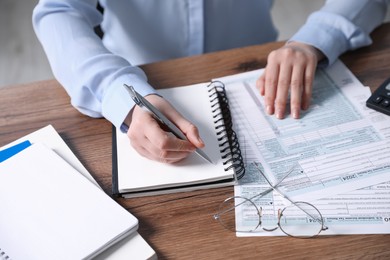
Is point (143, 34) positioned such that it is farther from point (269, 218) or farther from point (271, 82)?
point (269, 218)

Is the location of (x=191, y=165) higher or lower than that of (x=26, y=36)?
higher

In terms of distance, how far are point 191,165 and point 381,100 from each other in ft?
1.18

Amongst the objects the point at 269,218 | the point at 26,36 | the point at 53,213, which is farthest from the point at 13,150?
the point at 26,36

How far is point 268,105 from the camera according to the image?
0.85 meters

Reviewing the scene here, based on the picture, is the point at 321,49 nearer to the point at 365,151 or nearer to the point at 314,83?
the point at 314,83

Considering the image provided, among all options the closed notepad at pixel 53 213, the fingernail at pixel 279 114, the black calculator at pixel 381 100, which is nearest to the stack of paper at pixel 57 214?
the closed notepad at pixel 53 213

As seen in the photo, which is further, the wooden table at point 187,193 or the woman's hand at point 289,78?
the woman's hand at point 289,78

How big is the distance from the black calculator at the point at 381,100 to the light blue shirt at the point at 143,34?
4.9 inches

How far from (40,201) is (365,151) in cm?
50

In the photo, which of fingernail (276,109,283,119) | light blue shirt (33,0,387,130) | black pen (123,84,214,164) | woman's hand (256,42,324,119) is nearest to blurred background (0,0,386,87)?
light blue shirt (33,0,387,130)

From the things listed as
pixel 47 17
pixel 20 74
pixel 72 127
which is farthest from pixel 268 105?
pixel 20 74

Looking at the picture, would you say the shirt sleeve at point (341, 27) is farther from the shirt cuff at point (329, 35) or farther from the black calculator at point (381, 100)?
the black calculator at point (381, 100)

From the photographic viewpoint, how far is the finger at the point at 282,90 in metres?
0.83

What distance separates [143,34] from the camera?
3.70 feet
